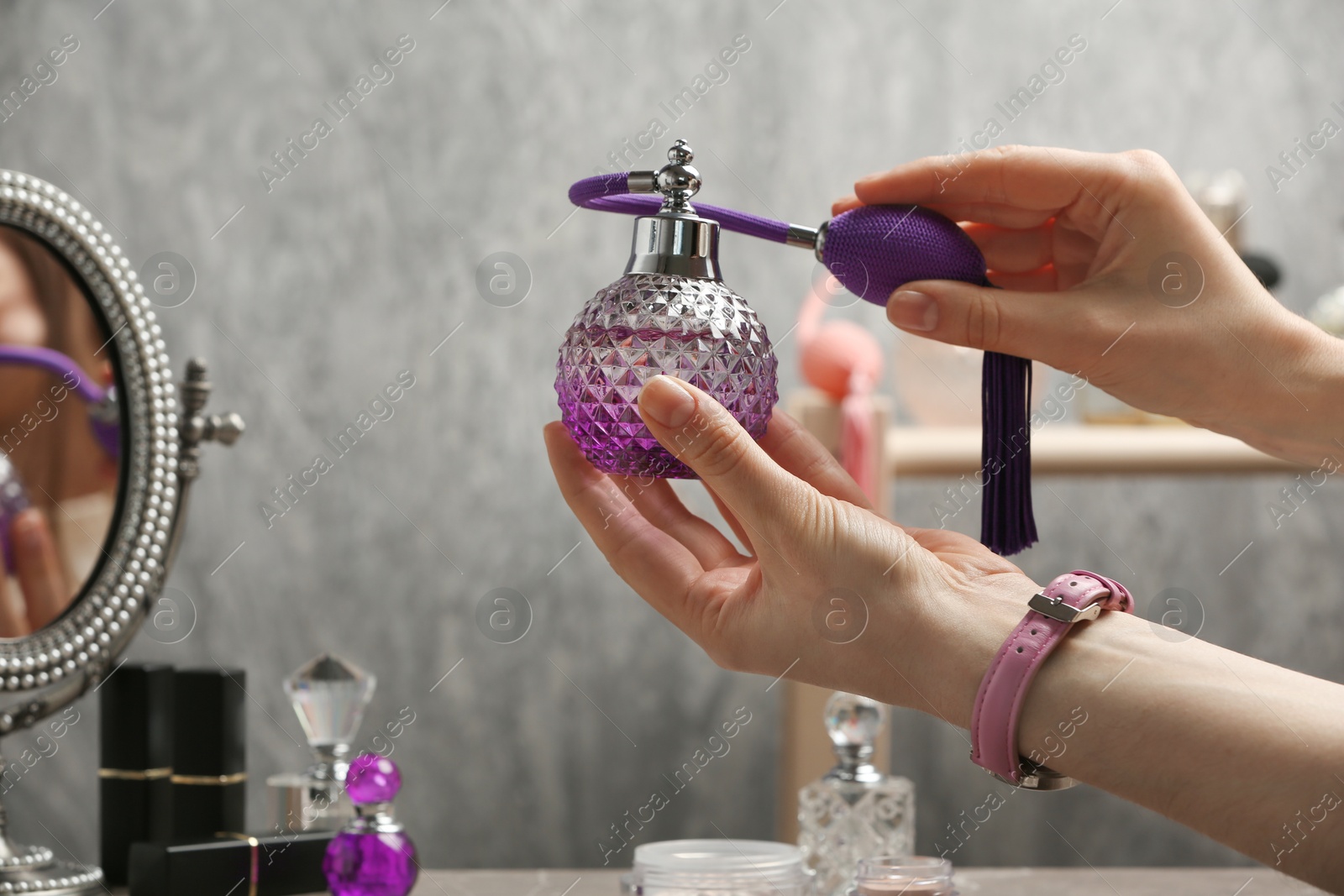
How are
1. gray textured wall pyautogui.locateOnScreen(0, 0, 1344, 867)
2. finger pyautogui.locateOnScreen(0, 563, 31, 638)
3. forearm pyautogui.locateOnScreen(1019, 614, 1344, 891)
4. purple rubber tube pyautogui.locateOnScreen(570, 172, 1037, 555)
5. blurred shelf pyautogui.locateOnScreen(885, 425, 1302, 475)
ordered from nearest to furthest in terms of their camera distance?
1. forearm pyautogui.locateOnScreen(1019, 614, 1344, 891)
2. purple rubber tube pyautogui.locateOnScreen(570, 172, 1037, 555)
3. finger pyautogui.locateOnScreen(0, 563, 31, 638)
4. blurred shelf pyautogui.locateOnScreen(885, 425, 1302, 475)
5. gray textured wall pyautogui.locateOnScreen(0, 0, 1344, 867)

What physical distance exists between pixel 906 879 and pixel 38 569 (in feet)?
2.33

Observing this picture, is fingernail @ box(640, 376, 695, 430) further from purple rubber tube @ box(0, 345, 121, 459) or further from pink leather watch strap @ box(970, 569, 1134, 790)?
purple rubber tube @ box(0, 345, 121, 459)

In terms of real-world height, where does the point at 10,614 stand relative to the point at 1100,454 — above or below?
below

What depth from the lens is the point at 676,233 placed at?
76 centimetres

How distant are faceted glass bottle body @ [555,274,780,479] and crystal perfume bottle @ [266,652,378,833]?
0.34 m

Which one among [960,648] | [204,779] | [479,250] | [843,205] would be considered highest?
[479,250]

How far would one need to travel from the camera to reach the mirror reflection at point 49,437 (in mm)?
943

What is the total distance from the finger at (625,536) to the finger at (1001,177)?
28cm

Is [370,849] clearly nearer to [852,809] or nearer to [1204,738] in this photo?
[852,809]

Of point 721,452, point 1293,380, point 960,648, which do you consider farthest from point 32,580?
point 1293,380

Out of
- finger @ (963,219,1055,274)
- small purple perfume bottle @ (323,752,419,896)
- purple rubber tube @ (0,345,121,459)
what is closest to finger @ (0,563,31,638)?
purple rubber tube @ (0,345,121,459)

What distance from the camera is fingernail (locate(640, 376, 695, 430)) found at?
0.65 m

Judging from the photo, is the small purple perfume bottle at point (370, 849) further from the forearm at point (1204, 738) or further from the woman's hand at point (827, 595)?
the forearm at point (1204, 738)

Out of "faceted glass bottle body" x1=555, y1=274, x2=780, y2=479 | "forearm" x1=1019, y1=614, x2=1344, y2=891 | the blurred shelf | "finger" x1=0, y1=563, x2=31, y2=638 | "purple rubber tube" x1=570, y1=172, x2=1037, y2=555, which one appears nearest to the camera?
"forearm" x1=1019, y1=614, x2=1344, y2=891
